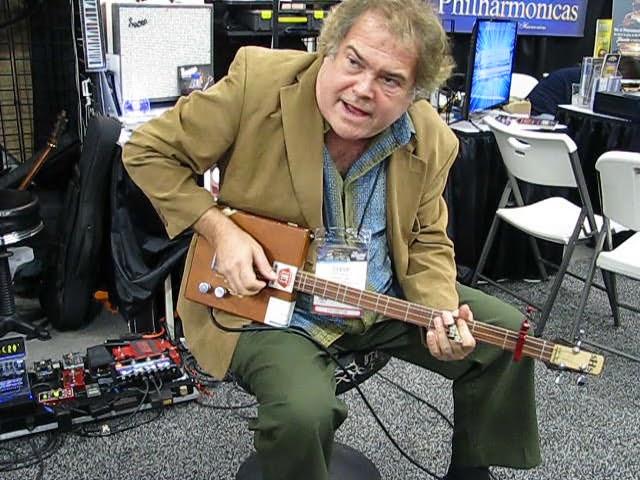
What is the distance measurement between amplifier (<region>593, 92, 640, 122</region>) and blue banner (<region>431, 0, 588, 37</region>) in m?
1.09

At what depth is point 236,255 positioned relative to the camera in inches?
52.1

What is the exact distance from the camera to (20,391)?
6.04ft

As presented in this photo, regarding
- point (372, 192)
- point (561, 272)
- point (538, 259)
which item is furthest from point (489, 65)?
point (372, 192)

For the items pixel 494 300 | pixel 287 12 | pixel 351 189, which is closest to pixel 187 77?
pixel 287 12

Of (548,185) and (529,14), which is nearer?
(548,185)

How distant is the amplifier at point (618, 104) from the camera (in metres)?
2.88

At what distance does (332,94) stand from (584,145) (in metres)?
2.13

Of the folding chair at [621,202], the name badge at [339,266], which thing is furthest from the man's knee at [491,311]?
the folding chair at [621,202]

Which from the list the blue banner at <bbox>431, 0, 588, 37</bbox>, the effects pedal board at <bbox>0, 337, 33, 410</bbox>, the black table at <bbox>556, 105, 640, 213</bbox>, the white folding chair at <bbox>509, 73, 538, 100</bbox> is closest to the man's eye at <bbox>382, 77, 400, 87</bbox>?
the effects pedal board at <bbox>0, 337, 33, 410</bbox>

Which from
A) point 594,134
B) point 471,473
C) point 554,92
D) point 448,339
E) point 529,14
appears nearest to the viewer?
point 448,339

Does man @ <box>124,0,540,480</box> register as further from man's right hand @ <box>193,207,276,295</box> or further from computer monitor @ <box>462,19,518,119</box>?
computer monitor @ <box>462,19,518,119</box>

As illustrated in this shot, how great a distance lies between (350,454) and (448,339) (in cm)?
62

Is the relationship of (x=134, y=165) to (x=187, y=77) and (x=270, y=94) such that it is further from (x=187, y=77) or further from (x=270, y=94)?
(x=187, y=77)

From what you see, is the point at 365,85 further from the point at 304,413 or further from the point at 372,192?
the point at 304,413
